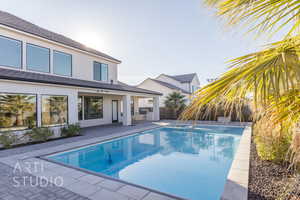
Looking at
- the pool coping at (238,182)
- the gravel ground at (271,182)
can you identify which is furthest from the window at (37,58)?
the gravel ground at (271,182)

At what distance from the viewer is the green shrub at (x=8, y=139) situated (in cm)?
737

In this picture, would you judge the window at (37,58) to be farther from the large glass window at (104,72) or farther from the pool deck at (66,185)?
the pool deck at (66,185)

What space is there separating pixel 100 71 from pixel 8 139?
30.2ft

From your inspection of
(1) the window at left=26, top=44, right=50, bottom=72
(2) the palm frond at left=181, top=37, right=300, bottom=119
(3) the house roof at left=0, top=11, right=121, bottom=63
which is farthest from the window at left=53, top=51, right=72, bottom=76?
(2) the palm frond at left=181, top=37, right=300, bottom=119

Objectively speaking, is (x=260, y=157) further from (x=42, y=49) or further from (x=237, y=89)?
(x=42, y=49)

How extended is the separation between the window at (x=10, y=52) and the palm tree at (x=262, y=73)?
11677 mm

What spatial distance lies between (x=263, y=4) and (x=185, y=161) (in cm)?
694

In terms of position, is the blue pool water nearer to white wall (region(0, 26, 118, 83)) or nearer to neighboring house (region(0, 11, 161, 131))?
neighboring house (region(0, 11, 161, 131))

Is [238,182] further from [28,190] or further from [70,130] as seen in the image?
[70,130]

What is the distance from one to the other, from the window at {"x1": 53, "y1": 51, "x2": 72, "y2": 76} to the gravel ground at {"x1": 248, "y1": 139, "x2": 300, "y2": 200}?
502 inches

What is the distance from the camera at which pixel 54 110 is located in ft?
32.8

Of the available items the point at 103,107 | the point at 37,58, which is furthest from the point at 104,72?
the point at 37,58

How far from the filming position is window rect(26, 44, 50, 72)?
10.0 meters

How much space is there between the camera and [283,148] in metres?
5.07
